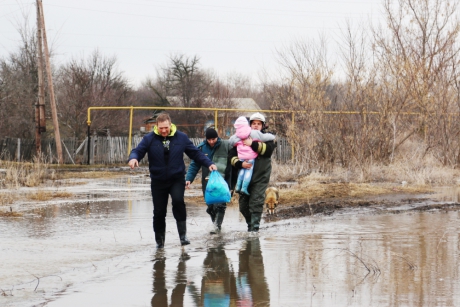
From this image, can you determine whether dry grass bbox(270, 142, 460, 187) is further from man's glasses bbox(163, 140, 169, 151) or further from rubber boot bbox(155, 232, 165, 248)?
man's glasses bbox(163, 140, 169, 151)

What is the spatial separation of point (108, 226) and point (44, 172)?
31.6 feet

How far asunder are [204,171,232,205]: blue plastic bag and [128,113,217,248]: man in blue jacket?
34.7 inches

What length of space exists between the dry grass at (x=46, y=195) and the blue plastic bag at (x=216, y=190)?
5977 millimetres

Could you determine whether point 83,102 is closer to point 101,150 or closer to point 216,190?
point 101,150

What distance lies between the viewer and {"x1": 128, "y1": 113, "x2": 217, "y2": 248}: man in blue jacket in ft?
29.1

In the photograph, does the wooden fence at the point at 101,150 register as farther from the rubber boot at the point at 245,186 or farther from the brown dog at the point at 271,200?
the rubber boot at the point at 245,186

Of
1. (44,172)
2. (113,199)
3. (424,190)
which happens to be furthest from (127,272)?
(44,172)

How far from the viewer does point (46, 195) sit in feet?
50.4

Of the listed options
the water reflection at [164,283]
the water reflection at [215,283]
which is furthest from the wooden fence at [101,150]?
the water reflection at [164,283]

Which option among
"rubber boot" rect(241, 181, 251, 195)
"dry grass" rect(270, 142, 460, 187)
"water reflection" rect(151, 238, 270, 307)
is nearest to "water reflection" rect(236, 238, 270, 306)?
"water reflection" rect(151, 238, 270, 307)

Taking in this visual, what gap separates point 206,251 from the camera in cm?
855

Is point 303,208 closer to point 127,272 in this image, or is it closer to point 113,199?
point 113,199

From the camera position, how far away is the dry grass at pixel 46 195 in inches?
585

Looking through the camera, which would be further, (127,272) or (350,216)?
(350,216)
